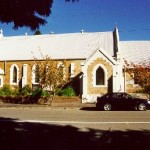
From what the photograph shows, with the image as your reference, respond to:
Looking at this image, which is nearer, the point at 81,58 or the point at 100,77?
the point at 100,77

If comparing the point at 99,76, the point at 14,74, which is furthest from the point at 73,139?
the point at 14,74

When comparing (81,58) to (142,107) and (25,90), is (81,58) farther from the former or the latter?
(142,107)

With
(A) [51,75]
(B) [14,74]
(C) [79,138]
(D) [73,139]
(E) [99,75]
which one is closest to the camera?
Result: (D) [73,139]

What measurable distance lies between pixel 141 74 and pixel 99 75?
17.6ft

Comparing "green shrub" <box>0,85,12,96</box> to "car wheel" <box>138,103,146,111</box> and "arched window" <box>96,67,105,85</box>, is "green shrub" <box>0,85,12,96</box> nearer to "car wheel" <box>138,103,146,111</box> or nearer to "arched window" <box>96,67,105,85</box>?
"arched window" <box>96,67,105,85</box>

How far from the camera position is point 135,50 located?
43.1 m

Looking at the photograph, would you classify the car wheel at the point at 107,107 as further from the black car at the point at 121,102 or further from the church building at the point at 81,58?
the church building at the point at 81,58

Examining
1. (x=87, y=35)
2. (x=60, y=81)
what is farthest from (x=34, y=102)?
(x=87, y=35)

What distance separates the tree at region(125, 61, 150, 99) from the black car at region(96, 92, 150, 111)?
584 cm

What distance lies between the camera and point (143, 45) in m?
44.2

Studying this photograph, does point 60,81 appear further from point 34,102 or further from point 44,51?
point 44,51

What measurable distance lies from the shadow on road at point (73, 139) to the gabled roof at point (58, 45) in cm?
2780

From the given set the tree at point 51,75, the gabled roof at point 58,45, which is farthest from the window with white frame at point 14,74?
the tree at point 51,75

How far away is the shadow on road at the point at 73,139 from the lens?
10512 mm
